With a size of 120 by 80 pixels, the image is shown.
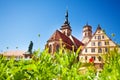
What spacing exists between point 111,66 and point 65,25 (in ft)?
240

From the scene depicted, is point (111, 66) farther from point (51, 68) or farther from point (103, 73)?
point (51, 68)

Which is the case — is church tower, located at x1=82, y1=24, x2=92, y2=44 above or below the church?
above

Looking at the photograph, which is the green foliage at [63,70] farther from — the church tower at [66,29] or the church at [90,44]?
the church tower at [66,29]

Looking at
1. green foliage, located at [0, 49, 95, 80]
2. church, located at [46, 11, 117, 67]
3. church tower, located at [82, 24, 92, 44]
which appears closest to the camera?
green foliage, located at [0, 49, 95, 80]

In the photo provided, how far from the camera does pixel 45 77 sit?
4465mm

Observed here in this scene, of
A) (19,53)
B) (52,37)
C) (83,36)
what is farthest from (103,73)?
(83,36)

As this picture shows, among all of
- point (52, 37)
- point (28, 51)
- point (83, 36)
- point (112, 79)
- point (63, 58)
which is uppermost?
point (83, 36)

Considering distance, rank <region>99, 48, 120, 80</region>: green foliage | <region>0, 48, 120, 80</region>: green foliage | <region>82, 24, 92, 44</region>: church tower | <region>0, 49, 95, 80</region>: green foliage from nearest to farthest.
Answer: <region>99, 48, 120, 80</region>: green foliage → <region>0, 48, 120, 80</region>: green foliage → <region>0, 49, 95, 80</region>: green foliage → <region>82, 24, 92, 44</region>: church tower

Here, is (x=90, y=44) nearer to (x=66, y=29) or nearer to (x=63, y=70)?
(x=66, y=29)

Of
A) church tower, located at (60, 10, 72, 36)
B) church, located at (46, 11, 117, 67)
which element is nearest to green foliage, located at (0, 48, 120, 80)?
church, located at (46, 11, 117, 67)

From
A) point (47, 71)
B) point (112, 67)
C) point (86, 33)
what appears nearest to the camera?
point (112, 67)

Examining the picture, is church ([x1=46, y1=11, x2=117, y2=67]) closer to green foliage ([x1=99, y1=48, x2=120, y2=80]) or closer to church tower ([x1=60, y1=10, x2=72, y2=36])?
church tower ([x1=60, y1=10, x2=72, y2=36])

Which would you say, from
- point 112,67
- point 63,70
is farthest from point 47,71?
point 112,67

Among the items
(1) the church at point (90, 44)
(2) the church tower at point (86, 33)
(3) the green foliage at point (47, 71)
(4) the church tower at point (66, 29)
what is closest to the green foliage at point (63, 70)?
(3) the green foliage at point (47, 71)
